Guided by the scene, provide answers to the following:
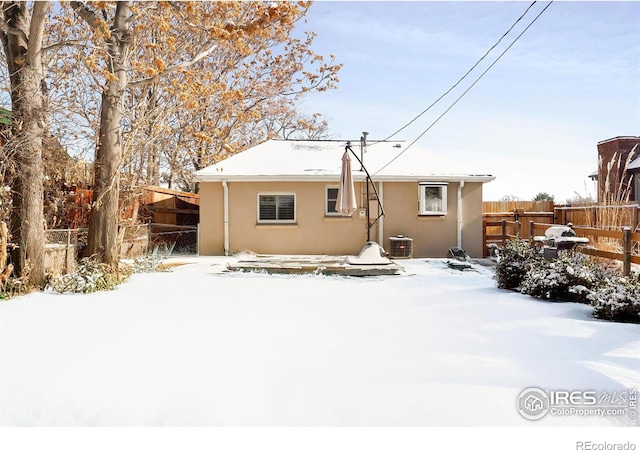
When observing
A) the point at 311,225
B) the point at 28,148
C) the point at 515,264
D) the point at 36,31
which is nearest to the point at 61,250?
the point at 28,148

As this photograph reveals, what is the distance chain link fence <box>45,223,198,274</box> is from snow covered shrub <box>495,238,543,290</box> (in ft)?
26.1

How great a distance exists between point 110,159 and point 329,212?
6.58 metres

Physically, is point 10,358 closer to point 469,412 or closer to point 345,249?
point 469,412

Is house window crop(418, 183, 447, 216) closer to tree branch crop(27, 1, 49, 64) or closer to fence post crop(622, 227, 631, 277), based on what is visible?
fence post crop(622, 227, 631, 277)

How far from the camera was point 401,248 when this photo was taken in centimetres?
1287

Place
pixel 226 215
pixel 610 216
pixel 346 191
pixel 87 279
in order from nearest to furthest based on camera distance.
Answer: pixel 87 279, pixel 610 216, pixel 346 191, pixel 226 215

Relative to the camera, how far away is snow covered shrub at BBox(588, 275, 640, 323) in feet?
18.2

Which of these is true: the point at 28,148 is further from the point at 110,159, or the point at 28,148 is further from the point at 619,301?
the point at 619,301

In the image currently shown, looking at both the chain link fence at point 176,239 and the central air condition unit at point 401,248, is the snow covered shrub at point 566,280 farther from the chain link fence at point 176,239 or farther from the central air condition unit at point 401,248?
the chain link fence at point 176,239

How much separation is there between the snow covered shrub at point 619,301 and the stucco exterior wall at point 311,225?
767 cm

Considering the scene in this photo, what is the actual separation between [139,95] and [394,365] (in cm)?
1825

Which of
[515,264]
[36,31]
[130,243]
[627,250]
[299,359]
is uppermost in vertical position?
[36,31]

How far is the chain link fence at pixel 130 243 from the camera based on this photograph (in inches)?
336

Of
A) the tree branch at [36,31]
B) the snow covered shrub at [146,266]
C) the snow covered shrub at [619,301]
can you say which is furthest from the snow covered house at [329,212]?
the snow covered shrub at [619,301]
